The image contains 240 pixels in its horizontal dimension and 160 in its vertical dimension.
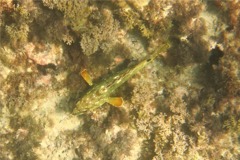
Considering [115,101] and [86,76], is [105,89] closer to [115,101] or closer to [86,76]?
[115,101]

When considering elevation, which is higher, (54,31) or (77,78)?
(54,31)

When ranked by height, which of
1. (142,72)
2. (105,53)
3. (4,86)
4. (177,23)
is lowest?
(142,72)

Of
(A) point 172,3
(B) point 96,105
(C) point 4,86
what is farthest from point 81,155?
(A) point 172,3

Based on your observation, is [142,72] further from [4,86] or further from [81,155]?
[4,86]

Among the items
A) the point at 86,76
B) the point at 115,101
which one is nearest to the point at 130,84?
the point at 115,101

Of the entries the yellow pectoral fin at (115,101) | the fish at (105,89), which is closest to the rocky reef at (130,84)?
the fish at (105,89)

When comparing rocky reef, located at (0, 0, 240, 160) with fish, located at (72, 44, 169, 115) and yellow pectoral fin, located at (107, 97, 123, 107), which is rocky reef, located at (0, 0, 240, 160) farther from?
yellow pectoral fin, located at (107, 97, 123, 107)

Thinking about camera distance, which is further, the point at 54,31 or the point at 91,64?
the point at 91,64

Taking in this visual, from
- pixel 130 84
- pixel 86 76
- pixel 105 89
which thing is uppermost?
pixel 86 76
